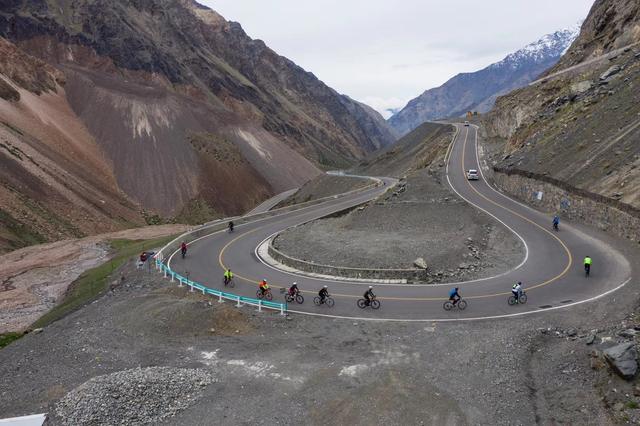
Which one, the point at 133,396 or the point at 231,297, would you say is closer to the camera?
the point at 133,396

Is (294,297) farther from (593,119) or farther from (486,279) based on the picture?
(593,119)

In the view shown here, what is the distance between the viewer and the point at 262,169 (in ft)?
320

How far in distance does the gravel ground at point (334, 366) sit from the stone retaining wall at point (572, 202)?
7440mm

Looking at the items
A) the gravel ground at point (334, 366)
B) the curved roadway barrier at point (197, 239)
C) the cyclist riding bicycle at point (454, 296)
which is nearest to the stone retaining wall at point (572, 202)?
the gravel ground at point (334, 366)

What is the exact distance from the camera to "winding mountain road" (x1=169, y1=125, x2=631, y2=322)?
861 inches

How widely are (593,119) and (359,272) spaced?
25328 millimetres

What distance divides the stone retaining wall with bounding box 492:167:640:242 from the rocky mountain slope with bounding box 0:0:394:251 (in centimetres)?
4734

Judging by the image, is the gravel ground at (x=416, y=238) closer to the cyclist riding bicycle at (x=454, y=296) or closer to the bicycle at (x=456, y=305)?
the bicycle at (x=456, y=305)

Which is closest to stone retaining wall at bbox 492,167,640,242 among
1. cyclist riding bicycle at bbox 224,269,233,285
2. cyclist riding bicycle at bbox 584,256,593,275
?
cyclist riding bicycle at bbox 584,256,593,275

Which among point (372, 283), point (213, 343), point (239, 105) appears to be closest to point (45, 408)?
point (213, 343)

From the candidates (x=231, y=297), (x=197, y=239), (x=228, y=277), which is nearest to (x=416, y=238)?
(x=228, y=277)

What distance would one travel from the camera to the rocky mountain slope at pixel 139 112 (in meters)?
74.8

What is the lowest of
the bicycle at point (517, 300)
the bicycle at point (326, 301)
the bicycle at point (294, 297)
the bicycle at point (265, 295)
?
the bicycle at point (517, 300)

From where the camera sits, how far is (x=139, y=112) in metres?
88.8
